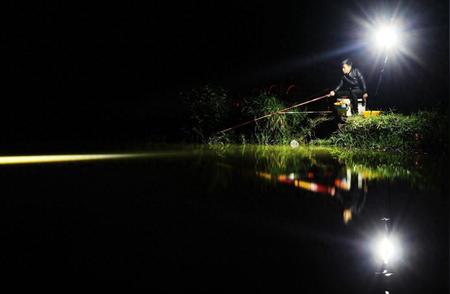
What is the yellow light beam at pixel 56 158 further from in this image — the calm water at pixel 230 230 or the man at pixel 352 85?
the man at pixel 352 85

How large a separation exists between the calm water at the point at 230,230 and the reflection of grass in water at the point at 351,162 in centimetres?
10

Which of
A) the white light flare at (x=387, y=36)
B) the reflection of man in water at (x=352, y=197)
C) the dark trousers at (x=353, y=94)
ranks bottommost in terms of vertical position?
the reflection of man in water at (x=352, y=197)

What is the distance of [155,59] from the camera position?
22.9 metres

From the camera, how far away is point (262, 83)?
19.5 metres

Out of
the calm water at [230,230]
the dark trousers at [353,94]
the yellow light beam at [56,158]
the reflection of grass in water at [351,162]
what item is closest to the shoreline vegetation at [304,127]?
the reflection of grass in water at [351,162]

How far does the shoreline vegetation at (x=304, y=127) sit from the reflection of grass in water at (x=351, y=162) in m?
0.59

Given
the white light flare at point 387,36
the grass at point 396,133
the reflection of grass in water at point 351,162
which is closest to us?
the reflection of grass in water at point 351,162

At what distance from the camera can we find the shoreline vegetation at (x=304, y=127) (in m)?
11.1

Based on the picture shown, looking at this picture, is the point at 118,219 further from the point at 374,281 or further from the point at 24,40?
the point at 24,40

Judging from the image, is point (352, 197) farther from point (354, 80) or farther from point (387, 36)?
point (387, 36)

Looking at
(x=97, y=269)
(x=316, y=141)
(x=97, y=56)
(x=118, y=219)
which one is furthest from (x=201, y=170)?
(x=97, y=56)

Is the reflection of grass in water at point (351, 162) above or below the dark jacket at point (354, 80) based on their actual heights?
below

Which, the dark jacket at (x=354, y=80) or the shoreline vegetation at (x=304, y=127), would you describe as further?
the dark jacket at (x=354, y=80)

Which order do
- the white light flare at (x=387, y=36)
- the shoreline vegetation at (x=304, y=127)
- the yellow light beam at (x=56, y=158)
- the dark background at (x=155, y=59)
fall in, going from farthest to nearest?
the dark background at (x=155, y=59) < the white light flare at (x=387, y=36) < the shoreline vegetation at (x=304, y=127) < the yellow light beam at (x=56, y=158)
